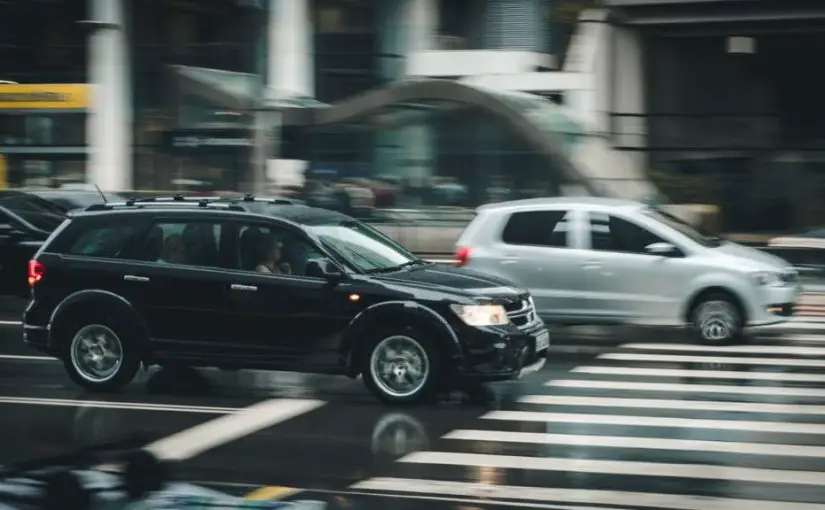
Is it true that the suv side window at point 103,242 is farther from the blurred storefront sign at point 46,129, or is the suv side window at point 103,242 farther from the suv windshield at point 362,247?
the blurred storefront sign at point 46,129

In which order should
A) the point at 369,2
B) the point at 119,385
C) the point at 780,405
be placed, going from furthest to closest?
the point at 369,2 < the point at 119,385 < the point at 780,405

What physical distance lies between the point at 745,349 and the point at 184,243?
621 cm

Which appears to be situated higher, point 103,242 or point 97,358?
point 103,242

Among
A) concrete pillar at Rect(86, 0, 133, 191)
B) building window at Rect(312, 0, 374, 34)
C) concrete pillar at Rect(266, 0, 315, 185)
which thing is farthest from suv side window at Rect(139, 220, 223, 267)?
concrete pillar at Rect(86, 0, 133, 191)

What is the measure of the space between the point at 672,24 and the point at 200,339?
73.5ft

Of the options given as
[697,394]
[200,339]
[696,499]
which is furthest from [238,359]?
[696,499]

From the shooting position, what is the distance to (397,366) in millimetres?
11117

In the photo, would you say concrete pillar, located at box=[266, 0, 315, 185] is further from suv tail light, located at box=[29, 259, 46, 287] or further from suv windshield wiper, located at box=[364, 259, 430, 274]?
suv windshield wiper, located at box=[364, 259, 430, 274]

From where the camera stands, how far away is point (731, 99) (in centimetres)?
3244

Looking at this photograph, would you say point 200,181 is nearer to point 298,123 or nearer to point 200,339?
point 298,123

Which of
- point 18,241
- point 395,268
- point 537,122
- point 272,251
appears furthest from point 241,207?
point 537,122

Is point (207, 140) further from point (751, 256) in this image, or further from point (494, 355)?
point (494, 355)

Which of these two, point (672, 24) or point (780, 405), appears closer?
point (780, 405)

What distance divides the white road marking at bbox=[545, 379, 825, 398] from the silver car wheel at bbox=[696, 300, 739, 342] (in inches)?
113
